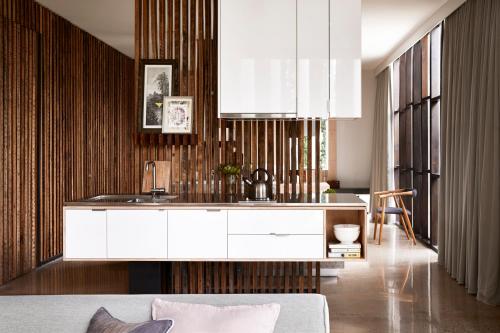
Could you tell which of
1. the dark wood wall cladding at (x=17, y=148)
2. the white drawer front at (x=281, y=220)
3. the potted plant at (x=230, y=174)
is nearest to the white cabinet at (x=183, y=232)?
the white drawer front at (x=281, y=220)

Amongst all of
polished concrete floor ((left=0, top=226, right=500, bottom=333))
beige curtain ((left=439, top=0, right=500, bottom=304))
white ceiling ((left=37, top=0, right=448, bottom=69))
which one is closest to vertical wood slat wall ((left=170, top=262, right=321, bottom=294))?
polished concrete floor ((left=0, top=226, right=500, bottom=333))

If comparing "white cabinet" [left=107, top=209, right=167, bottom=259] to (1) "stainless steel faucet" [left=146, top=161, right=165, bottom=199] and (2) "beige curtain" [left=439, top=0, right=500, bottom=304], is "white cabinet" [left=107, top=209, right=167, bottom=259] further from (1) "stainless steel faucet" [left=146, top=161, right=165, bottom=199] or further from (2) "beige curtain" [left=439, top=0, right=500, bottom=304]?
(2) "beige curtain" [left=439, top=0, right=500, bottom=304]

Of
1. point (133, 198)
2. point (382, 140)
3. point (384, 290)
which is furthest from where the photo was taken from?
point (382, 140)

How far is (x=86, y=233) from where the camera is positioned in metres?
3.70

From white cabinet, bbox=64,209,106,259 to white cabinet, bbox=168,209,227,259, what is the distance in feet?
A: 1.53

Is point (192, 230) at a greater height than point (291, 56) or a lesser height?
lesser

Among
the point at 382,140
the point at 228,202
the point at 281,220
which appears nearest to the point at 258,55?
the point at 228,202

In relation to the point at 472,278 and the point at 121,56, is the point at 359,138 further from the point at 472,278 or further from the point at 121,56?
the point at 472,278

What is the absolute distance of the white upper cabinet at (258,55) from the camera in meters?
3.95

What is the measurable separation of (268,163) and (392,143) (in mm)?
5306

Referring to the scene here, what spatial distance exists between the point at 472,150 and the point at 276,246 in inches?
86.0

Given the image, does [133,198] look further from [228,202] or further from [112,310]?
[112,310]

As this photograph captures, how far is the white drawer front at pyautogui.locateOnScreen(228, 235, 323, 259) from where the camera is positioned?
3.69 m

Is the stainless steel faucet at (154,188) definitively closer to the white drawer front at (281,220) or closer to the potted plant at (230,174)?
the potted plant at (230,174)
